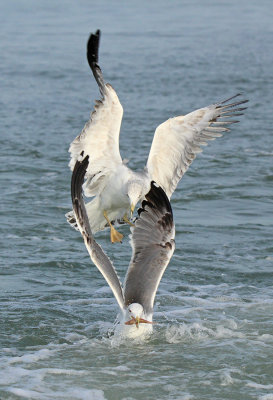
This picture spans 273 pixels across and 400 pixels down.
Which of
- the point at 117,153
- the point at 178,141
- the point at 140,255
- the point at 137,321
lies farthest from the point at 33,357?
the point at 178,141

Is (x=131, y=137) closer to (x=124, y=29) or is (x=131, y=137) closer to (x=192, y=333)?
(x=192, y=333)

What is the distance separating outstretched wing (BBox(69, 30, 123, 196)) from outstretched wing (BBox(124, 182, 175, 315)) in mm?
1040

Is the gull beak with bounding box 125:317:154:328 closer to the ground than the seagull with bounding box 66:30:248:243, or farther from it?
closer to the ground

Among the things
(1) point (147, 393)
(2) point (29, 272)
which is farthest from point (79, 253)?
(1) point (147, 393)

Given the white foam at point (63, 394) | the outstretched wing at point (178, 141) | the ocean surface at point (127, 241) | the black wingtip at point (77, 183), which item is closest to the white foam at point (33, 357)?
the ocean surface at point (127, 241)

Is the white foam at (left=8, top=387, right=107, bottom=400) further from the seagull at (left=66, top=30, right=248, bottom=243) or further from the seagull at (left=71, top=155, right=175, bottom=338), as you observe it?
the seagull at (left=66, top=30, right=248, bottom=243)

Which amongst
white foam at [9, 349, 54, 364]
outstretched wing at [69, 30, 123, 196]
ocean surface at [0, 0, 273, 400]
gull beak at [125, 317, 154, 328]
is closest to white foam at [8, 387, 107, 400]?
ocean surface at [0, 0, 273, 400]

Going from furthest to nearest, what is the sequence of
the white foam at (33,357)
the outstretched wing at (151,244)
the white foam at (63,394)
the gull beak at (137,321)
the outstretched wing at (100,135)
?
the outstretched wing at (100,135) < the outstretched wing at (151,244) < the gull beak at (137,321) < the white foam at (33,357) < the white foam at (63,394)

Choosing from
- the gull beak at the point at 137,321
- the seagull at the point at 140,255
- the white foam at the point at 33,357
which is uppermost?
the seagull at the point at 140,255

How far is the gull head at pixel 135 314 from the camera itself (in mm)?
6957

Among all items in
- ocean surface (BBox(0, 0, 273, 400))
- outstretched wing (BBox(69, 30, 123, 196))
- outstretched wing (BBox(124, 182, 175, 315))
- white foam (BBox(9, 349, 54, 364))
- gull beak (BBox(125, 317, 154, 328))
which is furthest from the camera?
outstretched wing (BBox(69, 30, 123, 196))

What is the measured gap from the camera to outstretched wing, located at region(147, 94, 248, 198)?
8.69 m

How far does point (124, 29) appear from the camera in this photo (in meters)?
24.2

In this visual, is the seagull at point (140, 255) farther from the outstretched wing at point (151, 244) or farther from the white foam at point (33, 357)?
the white foam at point (33, 357)
